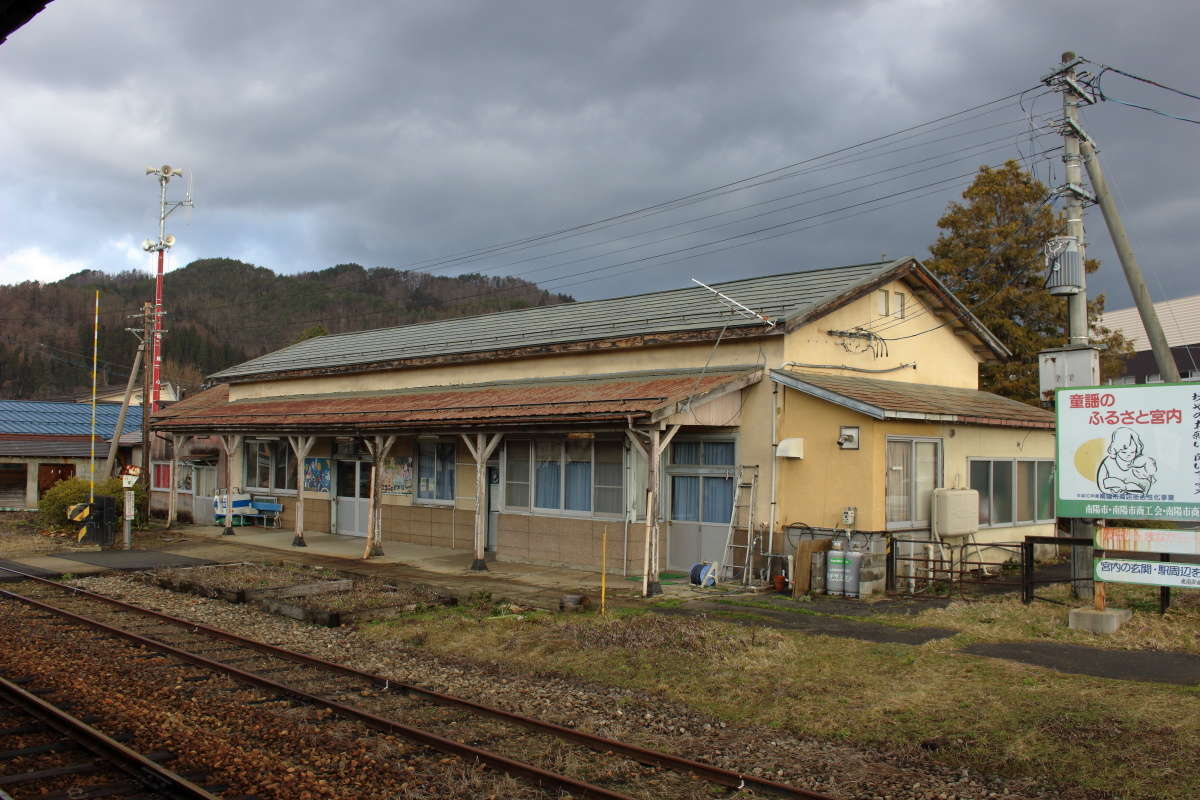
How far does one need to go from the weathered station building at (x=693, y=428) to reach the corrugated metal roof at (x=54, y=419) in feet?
57.7

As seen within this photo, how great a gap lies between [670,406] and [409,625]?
513 cm

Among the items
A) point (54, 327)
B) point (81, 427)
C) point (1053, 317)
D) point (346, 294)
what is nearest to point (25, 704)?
point (1053, 317)

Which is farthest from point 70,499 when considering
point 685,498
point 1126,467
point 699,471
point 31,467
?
point 1126,467

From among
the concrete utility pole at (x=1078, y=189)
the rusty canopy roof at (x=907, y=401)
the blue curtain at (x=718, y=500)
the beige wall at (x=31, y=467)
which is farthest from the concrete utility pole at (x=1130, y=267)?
the beige wall at (x=31, y=467)

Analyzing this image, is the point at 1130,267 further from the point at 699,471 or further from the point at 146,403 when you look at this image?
the point at 146,403

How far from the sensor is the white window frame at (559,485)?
16.6m

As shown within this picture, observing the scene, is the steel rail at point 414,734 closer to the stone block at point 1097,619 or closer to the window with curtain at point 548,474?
the stone block at point 1097,619

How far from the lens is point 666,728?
748cm

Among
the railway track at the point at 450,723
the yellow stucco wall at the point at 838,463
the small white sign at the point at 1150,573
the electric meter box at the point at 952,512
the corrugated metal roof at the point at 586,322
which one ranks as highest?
the corrugated metal roof at the point at 586,322

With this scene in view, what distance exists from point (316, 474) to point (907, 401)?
52.6ft

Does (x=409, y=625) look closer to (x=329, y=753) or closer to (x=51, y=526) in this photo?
(x=329, y=753)

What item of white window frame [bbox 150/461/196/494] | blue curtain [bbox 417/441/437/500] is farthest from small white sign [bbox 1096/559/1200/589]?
white window frame [bbox 150/461/196/494]

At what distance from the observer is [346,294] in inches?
3516

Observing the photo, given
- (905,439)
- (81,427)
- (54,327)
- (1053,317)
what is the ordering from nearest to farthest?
(905,439) < (1053,317) < (81,427) < (54,327)
